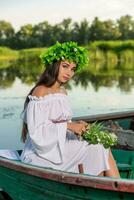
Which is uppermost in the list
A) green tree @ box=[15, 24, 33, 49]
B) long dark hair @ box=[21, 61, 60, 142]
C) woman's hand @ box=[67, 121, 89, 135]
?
green tree @ box=[15, 24, 33, 49]

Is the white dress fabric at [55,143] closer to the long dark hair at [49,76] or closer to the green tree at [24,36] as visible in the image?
the long dark hair at [49,76]

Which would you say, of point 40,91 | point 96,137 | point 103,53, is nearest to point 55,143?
point 96,137

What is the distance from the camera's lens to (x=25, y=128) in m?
5.23

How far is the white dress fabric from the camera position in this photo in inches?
196

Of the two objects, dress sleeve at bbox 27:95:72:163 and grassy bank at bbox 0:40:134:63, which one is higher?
grassy bank at bbox 0:40:134:63

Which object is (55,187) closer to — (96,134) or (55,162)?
(55,162)

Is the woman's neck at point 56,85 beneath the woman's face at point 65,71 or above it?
beneath

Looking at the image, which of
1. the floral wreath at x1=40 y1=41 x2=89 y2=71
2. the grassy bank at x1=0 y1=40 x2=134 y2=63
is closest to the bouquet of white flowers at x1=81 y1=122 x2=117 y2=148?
the floral wreath at x1=40 y1=41 x2=89 y2=71

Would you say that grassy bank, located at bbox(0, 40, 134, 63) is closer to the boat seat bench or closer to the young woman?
the boat seat bench

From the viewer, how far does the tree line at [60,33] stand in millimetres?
59906

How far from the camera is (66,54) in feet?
17.0

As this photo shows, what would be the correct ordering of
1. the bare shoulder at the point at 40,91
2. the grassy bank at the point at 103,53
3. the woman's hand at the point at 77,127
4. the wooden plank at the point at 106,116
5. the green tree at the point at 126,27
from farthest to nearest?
1. the green tree at the point at 126,27
2. the grassy bank at the point at 103,53
3. the wooden plank at the point at 106,116
4. the bare shoulder at the point at 40,91
5. the woman's hand at the point at 77,127

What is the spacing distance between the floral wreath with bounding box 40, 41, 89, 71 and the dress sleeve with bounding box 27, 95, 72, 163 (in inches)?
13.5

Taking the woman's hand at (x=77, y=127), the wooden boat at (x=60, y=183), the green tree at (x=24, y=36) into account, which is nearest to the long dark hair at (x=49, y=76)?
the woman's hand at (x=77, y=127)
